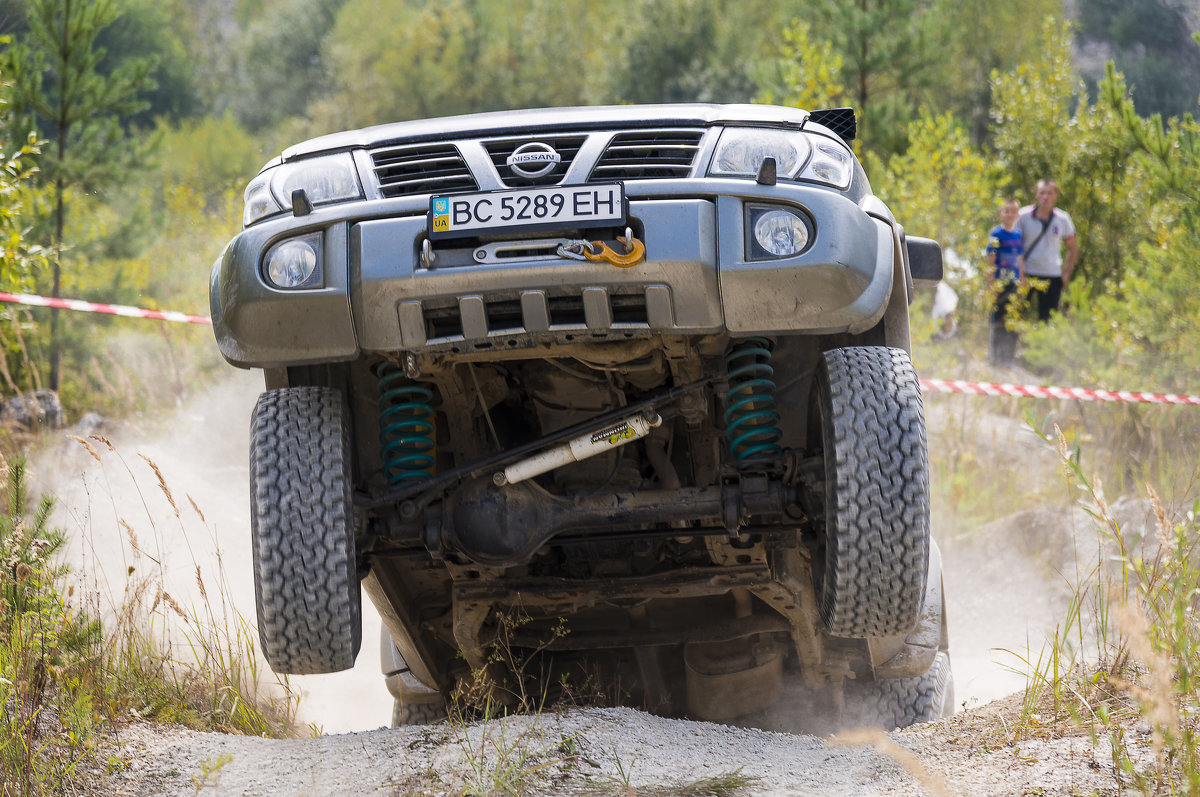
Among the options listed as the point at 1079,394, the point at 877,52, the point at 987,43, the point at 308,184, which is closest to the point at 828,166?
the point at 308,184

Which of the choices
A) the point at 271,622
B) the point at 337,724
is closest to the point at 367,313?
the point at 271,622

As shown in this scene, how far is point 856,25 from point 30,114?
25.5ft

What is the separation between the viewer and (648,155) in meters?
3.22

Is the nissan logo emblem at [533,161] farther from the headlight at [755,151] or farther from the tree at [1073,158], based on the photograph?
the tree at [1073,158]

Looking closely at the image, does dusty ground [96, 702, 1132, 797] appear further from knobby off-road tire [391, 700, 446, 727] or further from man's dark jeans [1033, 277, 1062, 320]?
man's dark jeans [1033, 277, 1062, 320]

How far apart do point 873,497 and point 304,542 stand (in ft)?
4.85

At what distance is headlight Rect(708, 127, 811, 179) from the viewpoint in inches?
125

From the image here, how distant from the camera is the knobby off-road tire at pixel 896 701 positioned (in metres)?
4.64

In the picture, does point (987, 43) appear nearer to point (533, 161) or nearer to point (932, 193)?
point (932, 193)

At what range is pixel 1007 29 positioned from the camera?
34188 millimetres

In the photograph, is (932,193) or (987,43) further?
(987,43)

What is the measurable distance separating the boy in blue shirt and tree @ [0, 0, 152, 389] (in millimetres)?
6983

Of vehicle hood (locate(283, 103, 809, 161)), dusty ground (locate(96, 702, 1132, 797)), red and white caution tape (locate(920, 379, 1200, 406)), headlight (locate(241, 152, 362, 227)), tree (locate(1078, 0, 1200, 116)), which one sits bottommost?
dusty ground (locate(96, 702, 1132, 797))

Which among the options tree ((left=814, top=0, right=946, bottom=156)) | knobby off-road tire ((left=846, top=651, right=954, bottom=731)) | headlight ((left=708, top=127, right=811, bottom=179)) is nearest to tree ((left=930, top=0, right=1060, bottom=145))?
tree ((left=814, top=0, right=946, bottom=156))
